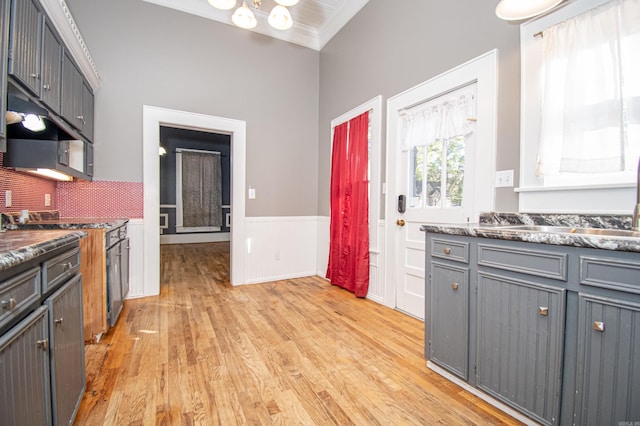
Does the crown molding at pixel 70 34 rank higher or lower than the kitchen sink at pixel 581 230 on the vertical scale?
higher

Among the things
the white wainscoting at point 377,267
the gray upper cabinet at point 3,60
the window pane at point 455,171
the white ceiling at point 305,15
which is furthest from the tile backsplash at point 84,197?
the window pane at point 455,171

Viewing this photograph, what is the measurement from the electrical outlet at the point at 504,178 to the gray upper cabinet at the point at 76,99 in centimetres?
321

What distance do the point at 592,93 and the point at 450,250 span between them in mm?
1114

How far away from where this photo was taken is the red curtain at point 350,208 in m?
3.20

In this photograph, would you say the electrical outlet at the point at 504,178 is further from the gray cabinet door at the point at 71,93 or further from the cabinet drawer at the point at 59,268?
the gray cabinet door at the point at 71,93

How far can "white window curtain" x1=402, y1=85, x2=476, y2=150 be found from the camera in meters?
2.20

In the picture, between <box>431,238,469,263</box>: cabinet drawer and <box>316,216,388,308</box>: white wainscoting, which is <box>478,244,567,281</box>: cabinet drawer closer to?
<box>431,238,469,263</box>: cabinet drawer

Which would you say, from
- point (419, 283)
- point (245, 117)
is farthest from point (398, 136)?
point (245, 117)

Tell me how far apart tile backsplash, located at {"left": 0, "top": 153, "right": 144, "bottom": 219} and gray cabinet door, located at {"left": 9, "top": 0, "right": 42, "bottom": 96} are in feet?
3.15

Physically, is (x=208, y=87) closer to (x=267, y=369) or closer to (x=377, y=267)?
(x=377, y=267)

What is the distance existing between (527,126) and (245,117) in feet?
10.2

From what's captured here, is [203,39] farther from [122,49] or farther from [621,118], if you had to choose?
[621,118]

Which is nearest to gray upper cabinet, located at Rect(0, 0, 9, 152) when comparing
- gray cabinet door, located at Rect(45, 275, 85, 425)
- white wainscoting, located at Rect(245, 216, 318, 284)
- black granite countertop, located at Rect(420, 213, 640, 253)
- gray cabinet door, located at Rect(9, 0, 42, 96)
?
gray cabinet door, located at Rect(9, 0, 42, 96)

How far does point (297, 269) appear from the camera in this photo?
4.11 m
